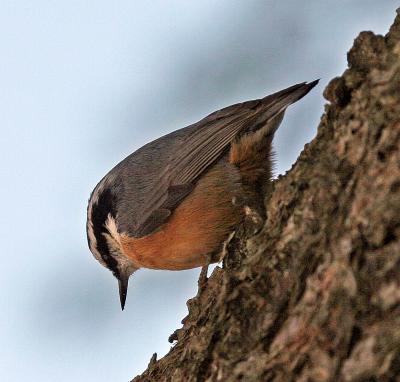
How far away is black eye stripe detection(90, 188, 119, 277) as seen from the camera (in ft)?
17.7

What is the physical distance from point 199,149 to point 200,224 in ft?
1.77

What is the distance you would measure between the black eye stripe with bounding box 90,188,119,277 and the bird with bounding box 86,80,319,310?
0.08 metres

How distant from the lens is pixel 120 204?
17.3ft

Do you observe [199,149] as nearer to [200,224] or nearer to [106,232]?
[200,224]

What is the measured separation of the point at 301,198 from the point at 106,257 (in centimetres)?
312

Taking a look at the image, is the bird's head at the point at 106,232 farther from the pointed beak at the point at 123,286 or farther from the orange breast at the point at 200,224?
the orange breast at the point at 200,224

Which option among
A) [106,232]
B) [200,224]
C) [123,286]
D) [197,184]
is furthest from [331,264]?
[123,286]

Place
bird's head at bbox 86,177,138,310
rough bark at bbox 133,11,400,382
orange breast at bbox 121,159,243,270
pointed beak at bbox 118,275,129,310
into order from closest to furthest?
rough bark at bbox 133,11,400,382 → orange breast at bbox 121,159,243,270 → bird's head at bbox 86,177,138,310 → pointed beak at bbox 118,275,129,310

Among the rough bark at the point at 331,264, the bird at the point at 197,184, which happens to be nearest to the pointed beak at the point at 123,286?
the bird at the point at 197,184

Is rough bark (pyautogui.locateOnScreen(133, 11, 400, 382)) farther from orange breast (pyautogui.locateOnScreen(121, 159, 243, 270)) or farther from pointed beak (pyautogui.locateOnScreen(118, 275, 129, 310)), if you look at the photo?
pointed beak (pyautogui.locateOnScreen(118, 275, 129, 310))

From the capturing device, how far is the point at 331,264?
7.69 feet

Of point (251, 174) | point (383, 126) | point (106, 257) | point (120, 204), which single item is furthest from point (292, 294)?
point (106, 257)

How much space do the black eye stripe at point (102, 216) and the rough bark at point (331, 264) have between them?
2358 mm

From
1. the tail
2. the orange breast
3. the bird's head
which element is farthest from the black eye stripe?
the tail
